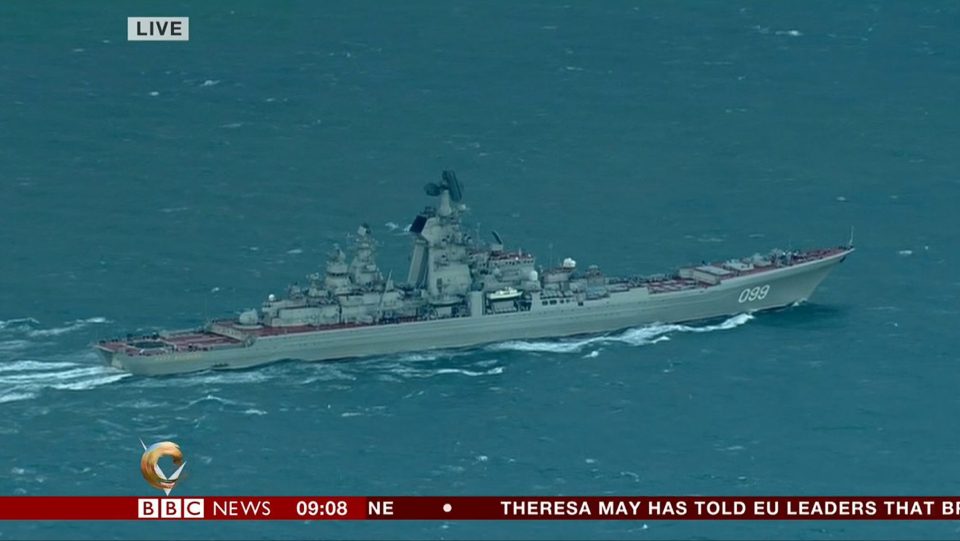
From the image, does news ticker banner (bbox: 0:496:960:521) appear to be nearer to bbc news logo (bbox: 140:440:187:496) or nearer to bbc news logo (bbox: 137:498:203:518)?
bbc news logo (bbox: 137:498:203:518)

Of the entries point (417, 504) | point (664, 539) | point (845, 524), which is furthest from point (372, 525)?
point (845, 524)

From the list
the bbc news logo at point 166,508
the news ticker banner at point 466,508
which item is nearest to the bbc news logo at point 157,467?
the news ticker banner at point 466,508

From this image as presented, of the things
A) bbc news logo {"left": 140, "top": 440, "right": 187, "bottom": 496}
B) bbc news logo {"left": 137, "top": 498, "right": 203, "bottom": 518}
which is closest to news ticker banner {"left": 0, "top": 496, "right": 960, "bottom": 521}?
bbc news logo {"left": 137, "top": 498, "right": 203, "bottom": 518}

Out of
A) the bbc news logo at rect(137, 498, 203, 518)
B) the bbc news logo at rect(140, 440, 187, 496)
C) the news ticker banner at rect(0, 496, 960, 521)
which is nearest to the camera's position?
the bbc news logo at rect(140, 440, 187, 496)

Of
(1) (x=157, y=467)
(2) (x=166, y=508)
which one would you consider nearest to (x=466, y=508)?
(2) (x=166, y=508)

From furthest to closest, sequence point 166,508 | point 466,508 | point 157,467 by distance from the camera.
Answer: point 157,467
point 466,508
point 166,508

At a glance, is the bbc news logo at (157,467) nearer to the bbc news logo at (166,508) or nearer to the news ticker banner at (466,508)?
the news ticker banner at (466,508)

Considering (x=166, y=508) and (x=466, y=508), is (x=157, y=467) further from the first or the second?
(x=466, y=508)
